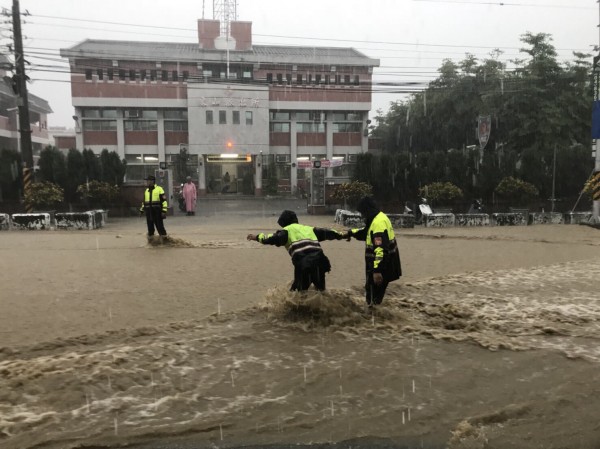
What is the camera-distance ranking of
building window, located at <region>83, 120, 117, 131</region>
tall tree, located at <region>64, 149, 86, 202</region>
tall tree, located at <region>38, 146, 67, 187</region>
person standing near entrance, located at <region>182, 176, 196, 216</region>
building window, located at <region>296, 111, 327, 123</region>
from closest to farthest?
tall tree, located at <region>38, 146, 67, 187</region> < tall tree, located at <region>64, 149, 86, 202</region> < person standing near entrance, located at <region>182, 176, 196, 216</region> < building window, located at <region>83, 120, 117, 131</region> < building window, located at <region>296, 111, 327, 123</region>

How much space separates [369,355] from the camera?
5.20 metres

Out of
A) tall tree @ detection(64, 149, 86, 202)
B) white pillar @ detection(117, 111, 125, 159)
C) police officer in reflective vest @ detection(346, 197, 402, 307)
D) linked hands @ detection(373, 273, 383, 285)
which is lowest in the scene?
linked hands @ detection(373, 273, 383, 285)

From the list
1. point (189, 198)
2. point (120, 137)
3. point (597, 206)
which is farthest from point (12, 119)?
point (597, 206)

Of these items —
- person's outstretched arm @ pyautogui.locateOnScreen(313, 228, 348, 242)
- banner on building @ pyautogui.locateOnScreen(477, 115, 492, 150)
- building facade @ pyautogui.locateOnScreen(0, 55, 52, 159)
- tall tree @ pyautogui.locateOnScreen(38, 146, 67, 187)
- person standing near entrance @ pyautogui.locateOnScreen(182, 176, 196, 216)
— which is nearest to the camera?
person's outstretched arm @ pyautogui.locateOnScreen(313, 228, 348, 242)

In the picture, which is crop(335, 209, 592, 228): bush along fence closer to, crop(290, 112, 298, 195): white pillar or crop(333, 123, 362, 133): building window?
crop(290, 112, 298, 195): white pillar

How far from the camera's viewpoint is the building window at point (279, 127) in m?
42.4

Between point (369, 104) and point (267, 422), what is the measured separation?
135ft

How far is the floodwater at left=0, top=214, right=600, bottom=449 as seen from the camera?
376cm

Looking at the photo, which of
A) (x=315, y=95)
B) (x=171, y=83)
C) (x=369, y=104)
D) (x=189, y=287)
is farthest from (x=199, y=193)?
(x=189, y=287)

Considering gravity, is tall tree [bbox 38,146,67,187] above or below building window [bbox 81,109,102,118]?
below

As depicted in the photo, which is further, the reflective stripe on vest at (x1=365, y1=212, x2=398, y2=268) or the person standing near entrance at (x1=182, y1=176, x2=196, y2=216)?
the person standing near entrance at (x1=182, y1=176, x2=196, y2=216)

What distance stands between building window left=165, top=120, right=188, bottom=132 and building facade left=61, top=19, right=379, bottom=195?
77mm

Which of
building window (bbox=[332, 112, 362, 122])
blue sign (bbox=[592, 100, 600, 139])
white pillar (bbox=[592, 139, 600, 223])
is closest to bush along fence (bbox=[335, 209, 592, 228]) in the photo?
white pillar (bbox=[592, 139, 600, 223])

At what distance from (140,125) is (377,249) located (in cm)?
3793
